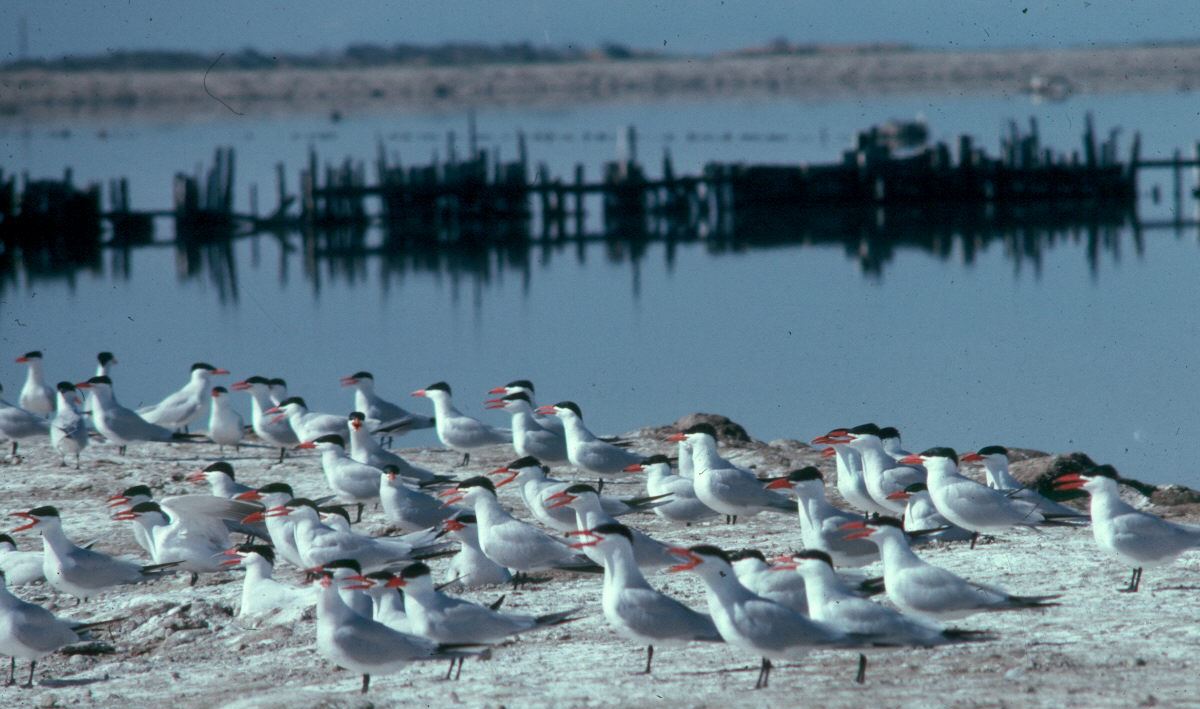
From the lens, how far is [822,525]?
866cm

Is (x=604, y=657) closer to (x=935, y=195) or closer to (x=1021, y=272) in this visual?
(x=1021, y=272)

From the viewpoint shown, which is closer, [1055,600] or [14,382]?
[1055,600]

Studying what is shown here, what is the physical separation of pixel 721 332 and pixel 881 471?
16.1 meters

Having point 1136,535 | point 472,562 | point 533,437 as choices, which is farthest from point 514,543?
point 533,437

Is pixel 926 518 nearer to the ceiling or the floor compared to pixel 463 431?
nearer to the ceiling

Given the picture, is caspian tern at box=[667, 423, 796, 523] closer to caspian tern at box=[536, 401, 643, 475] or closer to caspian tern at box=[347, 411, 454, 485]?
caspian tern at box=[536, 401, 643, 475]

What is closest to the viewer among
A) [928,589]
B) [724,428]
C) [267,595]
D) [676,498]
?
[928,589]

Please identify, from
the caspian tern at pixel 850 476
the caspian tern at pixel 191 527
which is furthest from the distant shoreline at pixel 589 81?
the caspian tern at pixel 191 527

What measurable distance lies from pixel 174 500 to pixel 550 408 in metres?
3.52

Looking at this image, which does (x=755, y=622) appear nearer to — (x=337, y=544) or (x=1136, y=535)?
(x=1136, y=535)

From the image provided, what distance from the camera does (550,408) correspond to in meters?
12.5

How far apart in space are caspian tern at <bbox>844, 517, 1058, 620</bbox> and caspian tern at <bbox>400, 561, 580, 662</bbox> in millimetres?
1454

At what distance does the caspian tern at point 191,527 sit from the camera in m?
9.70

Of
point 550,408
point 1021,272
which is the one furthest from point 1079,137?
point 550,408
